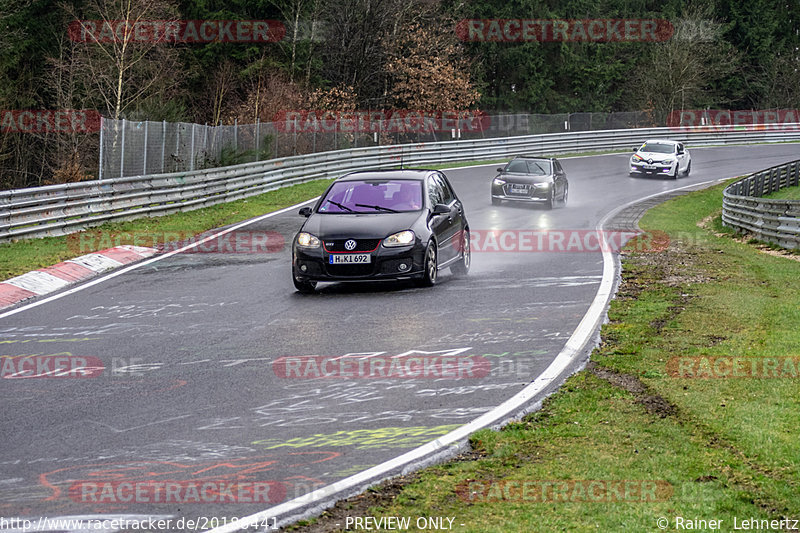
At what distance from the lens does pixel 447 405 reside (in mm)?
7879

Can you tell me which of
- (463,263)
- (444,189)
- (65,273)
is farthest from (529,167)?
(65,273)

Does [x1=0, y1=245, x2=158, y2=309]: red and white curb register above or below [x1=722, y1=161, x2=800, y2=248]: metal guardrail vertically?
below

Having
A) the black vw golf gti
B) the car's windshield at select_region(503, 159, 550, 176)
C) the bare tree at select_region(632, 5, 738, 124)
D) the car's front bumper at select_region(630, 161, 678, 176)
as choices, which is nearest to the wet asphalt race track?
the black vw golf gti

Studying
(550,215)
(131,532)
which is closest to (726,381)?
(131,532)

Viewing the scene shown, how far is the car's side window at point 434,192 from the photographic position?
1495cm

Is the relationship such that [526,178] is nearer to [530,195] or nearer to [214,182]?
[530,195]

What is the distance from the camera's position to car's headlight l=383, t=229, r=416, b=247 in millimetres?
13586

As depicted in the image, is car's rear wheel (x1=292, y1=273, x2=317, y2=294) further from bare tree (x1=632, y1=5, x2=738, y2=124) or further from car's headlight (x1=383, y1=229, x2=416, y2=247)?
bare tree (x1=632, y1=5, x2=738, y2=124)

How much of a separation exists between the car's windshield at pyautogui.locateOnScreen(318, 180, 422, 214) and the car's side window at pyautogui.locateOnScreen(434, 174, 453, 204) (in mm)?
809

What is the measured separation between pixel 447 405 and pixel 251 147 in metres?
24.5

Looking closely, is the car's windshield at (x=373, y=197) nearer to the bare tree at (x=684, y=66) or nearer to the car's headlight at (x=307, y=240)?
the car's headlight at (x=307, y=240)

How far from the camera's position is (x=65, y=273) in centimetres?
1534

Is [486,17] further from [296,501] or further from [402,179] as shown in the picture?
[296,501]

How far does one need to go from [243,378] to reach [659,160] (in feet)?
105
